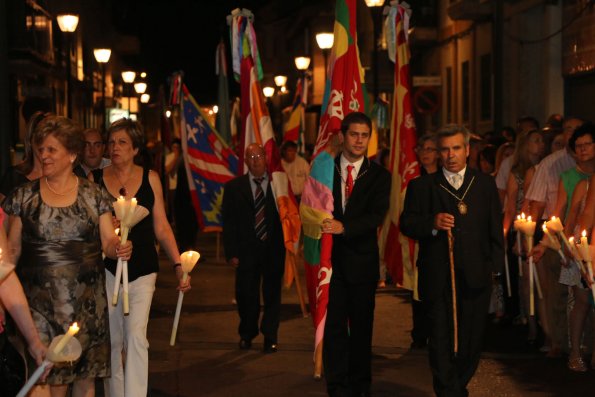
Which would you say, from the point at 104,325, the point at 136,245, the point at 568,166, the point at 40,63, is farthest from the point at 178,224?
→ the point at 40,63

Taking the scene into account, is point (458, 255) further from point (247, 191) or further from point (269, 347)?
point (247, 191)

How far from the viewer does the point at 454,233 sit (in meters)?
7.77

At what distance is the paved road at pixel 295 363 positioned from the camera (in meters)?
8.91

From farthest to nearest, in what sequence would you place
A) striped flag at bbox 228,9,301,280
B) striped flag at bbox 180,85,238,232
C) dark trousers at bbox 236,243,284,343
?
1. striped flag at bbox 180,85,238,232
2. striped flag at bbox 228,9,301,280
3. dark trousers at bbox 236,243,284,343

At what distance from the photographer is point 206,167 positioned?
16438 mm

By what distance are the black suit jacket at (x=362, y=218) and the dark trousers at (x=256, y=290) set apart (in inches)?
99.8

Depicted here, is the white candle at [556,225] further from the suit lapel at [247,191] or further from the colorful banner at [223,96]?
the colorful banner at [223,96]

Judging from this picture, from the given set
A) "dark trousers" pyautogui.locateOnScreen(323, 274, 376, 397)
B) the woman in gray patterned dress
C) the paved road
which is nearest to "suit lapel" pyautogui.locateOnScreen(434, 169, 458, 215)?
"dark trousers" pyautogui.locateOnScreen(323, 274, 376, 397)

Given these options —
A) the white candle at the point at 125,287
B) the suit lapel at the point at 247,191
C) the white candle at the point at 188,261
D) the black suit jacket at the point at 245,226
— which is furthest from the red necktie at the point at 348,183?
the suit lapel at the point at 247,191

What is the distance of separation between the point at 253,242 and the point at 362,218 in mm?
2999

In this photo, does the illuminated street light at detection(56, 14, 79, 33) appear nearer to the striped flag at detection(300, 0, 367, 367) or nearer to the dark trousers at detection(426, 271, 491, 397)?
the striped flag at detection(300, 0, 367, 367)

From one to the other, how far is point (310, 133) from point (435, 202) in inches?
2017

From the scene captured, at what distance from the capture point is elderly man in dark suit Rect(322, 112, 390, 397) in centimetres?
830

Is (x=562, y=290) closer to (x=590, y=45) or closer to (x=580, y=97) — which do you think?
(x=590, y=45)
